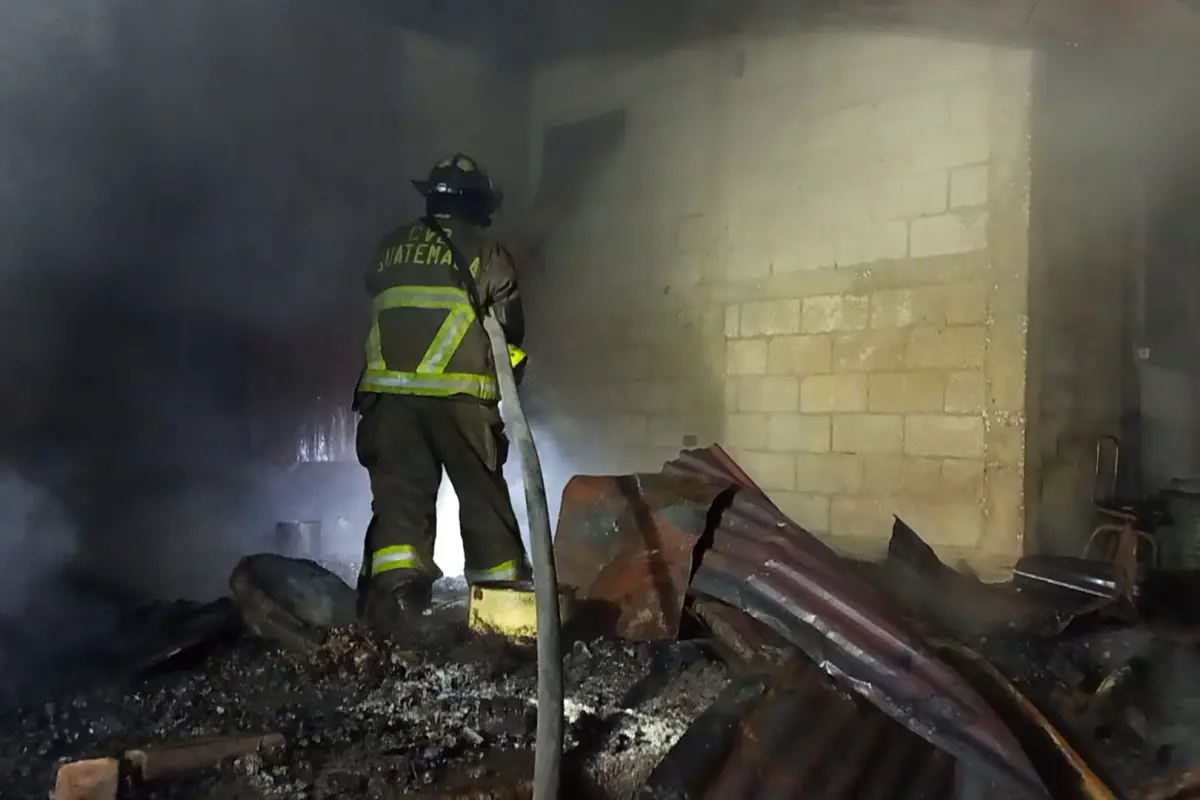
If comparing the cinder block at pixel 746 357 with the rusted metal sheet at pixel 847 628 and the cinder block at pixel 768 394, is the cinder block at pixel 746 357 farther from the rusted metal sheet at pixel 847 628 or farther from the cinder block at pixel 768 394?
the rusted metal sheet at pixel 847 628

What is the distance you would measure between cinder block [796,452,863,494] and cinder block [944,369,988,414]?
59cm

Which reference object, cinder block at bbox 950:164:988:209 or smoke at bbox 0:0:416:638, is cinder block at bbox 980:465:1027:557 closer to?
cinder block at bbox 950:164:988:209

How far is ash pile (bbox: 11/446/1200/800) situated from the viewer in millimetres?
2002

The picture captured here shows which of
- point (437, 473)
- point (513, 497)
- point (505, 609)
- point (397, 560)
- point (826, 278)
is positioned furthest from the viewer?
point (513, 497)

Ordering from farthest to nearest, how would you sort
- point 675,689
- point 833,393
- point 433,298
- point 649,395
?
point 649,395, point 833,393, point 433,298, point 675,689

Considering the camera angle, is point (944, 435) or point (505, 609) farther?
point (944, 435)

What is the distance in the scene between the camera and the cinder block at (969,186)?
431cm

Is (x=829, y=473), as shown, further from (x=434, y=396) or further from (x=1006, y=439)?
(x=434, y=396)

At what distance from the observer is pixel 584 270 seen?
21.3 ft

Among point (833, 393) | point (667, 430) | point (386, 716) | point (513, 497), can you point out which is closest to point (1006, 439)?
point (833, 393)

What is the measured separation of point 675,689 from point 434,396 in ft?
6.13

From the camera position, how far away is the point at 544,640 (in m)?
1.77

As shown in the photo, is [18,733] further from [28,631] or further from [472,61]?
[472,61]

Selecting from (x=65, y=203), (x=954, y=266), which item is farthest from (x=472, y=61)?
(x=954, y=266)
